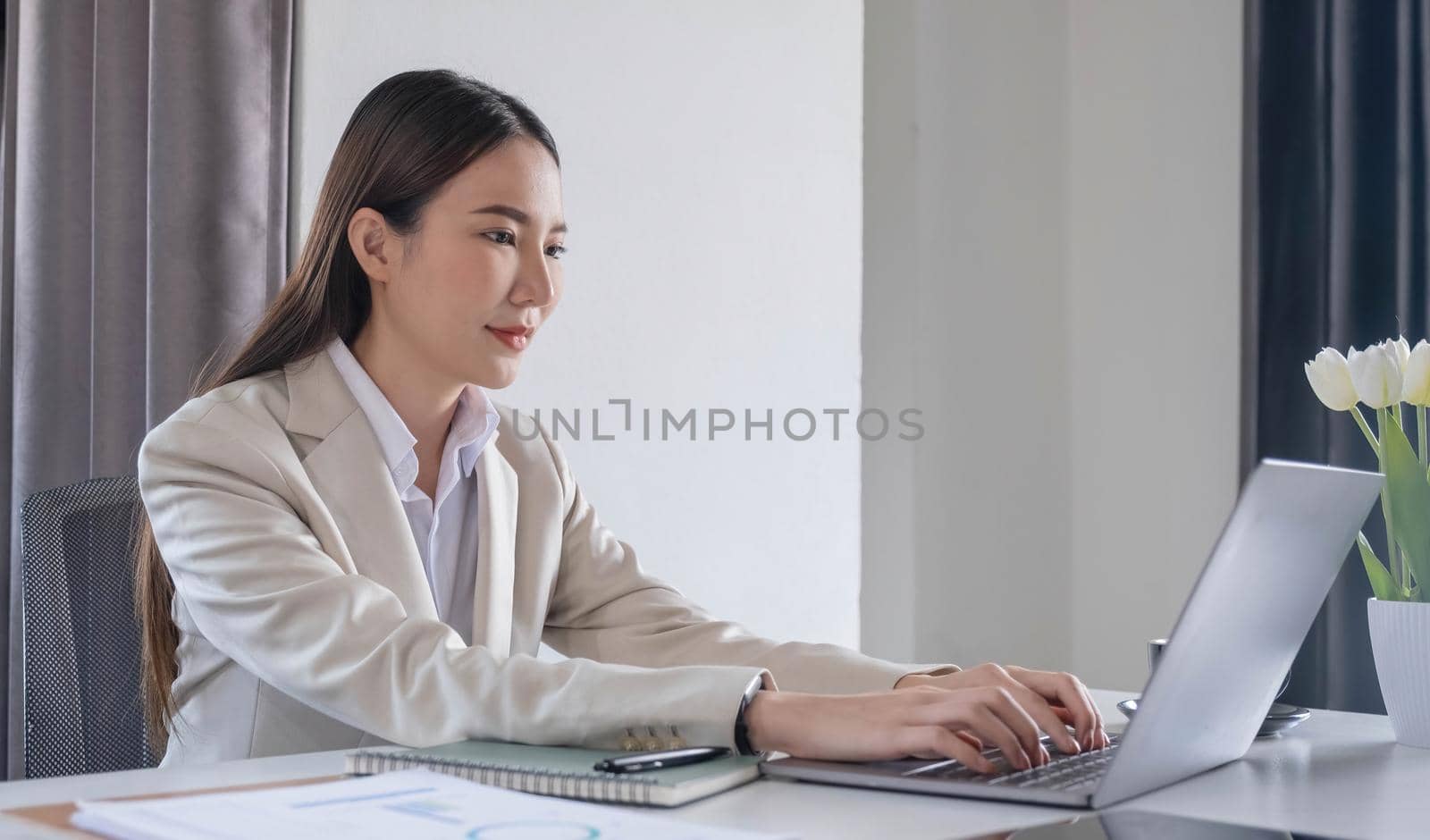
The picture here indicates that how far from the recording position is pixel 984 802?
79cm

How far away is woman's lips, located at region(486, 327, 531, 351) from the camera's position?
1.49 metres

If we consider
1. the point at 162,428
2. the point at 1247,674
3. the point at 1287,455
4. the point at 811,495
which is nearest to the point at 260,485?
the point at 162,428

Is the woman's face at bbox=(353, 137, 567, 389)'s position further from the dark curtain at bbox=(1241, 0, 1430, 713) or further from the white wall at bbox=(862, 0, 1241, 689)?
the dark curtain at bbox=(1241, 0, 1430, 713)

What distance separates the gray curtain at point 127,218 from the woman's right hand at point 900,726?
1.35 meters

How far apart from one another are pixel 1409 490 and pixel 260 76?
1633mm

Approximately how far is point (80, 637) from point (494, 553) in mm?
402

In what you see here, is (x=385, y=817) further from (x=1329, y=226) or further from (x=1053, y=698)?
(x=1329, y=226)

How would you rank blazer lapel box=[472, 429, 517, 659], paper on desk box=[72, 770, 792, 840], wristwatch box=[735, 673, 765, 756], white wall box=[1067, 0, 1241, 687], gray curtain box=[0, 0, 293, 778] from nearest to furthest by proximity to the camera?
paper on desk box=[72, 770, 792, 840], wristwatch box=[735, 673, 765, 756], blazer lapel box=[472, 429, 517, 659], gray curtain box=[0, 0, 293, 778], white wall box=[1067, 0, 1241, 687]

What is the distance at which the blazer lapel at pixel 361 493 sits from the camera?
1.30 metres

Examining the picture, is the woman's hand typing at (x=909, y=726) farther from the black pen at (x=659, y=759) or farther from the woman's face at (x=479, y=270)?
the woman's face at (x=479, y=270)

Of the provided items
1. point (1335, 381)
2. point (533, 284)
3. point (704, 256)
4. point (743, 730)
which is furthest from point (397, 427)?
point (704, 256)

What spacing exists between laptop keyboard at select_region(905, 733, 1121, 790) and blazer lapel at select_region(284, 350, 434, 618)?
613 millimetres

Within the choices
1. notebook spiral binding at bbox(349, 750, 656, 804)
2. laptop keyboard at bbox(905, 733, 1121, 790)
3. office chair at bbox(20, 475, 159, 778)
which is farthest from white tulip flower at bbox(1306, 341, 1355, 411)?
office chair at bbox(20, 475, 159, 778)

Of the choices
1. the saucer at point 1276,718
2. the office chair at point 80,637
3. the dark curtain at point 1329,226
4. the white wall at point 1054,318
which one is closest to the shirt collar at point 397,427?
the office chair at point 80,637
